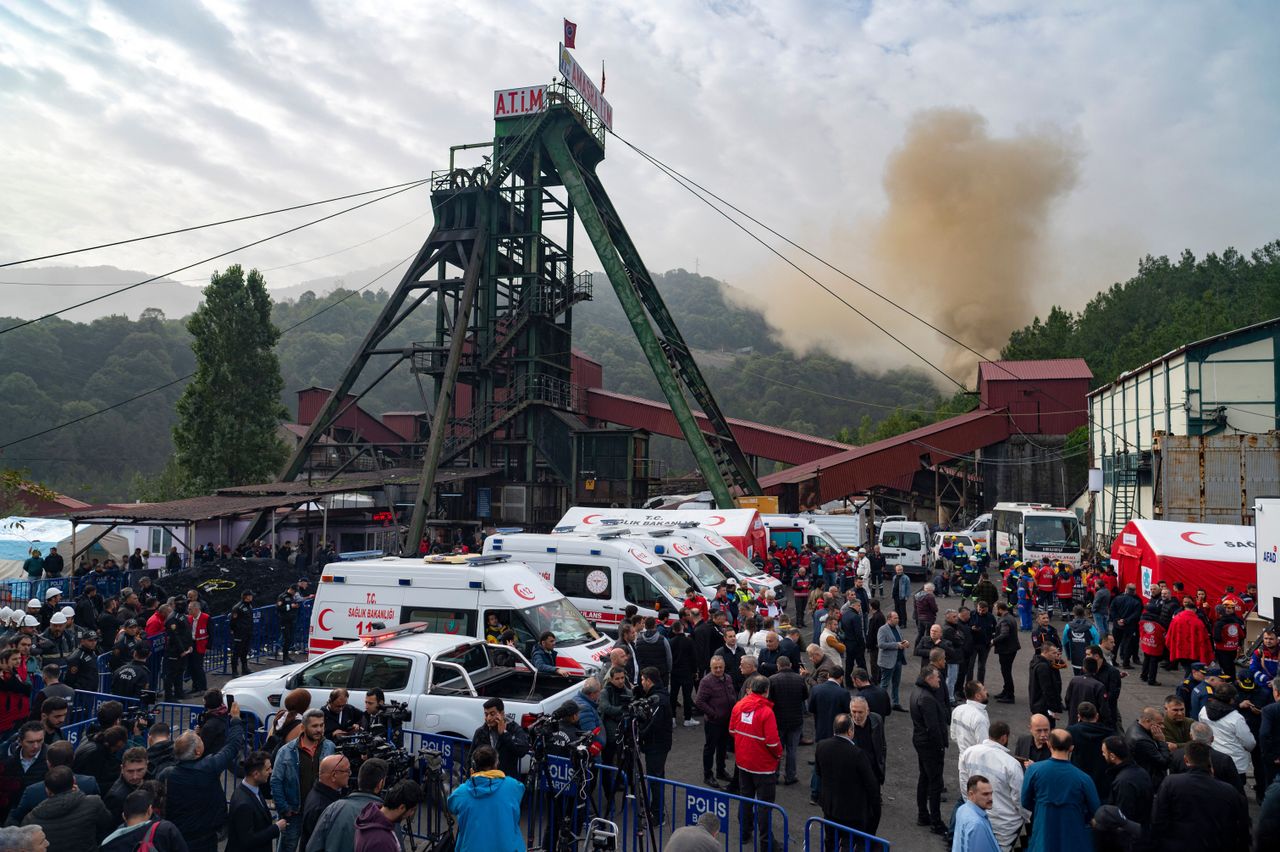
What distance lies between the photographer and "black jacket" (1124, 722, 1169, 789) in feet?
23.7

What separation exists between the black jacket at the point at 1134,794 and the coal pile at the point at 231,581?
1840cm

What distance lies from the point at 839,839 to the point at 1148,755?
128 inches

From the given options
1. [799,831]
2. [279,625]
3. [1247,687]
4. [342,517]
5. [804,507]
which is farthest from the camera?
[804,507]

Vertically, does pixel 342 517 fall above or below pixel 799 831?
above

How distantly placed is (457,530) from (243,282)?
2164cm

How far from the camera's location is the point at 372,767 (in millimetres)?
5707

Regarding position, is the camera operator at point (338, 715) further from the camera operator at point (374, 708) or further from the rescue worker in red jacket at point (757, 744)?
the rescue worker in red jacket at point (757, 744)

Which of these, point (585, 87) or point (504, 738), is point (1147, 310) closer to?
point (585, 87)

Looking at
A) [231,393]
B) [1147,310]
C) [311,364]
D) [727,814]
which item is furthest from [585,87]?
[311,364]

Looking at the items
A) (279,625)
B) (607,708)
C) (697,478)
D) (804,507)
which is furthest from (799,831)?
(697,478)

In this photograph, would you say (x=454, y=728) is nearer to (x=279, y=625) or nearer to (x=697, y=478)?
(x=279, y=625)

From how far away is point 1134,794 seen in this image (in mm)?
6453

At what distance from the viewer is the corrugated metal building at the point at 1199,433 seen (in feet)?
85.3

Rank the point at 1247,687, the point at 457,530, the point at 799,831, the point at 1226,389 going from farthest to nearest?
the point at 457,530 < the point at 1226,389 < the point at 1247,687 < the point at 799,831
